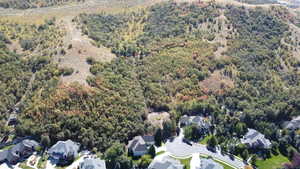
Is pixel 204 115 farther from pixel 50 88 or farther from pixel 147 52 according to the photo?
pixel 50 88

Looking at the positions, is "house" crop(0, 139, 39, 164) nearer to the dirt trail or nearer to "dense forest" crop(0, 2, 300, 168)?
"dense forest" crop(0, 2, 300, 168)

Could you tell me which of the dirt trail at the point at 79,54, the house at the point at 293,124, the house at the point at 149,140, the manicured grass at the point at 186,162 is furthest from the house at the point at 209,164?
the dirt trail at the point at 79,54

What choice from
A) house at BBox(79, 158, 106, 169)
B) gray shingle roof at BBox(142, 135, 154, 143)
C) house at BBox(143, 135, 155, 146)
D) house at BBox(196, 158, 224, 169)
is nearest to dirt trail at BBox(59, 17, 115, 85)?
gray shingle roof at BBox(142, 135, 154, 143)

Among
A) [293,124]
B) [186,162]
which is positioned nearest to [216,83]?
[293,124]

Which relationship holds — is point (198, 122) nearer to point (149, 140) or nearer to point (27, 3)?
point (149, 140)

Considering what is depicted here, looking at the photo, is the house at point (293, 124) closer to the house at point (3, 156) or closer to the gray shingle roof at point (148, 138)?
the gray shingle roof at point (148, 138)

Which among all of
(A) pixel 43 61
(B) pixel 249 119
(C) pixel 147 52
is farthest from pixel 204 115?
(A) pixel 43 61
